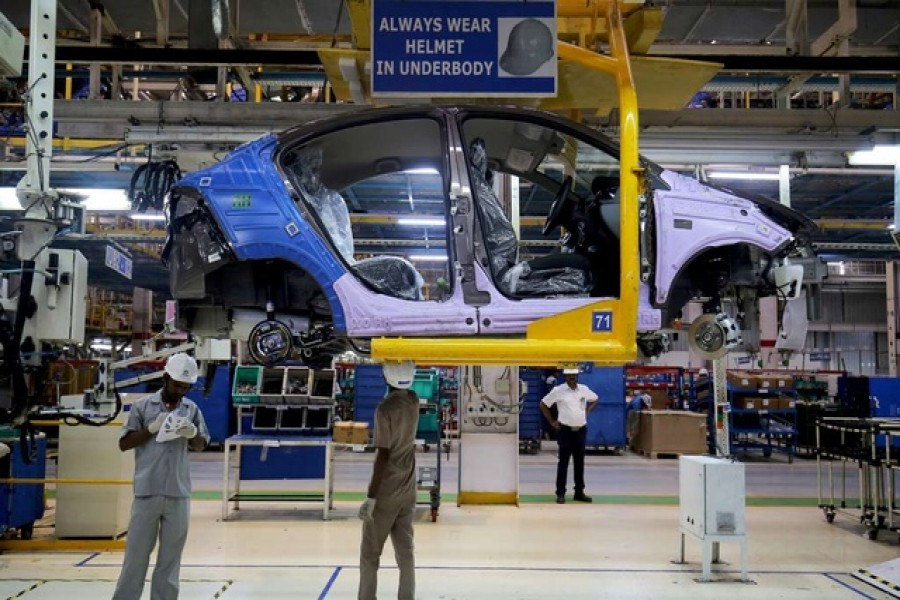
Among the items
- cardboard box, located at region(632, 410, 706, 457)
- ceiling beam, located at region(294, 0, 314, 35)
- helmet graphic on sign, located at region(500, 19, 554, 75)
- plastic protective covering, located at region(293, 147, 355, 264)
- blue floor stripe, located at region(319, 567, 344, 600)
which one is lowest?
blue floor stripe, located at region(319, 567, 344, 600)

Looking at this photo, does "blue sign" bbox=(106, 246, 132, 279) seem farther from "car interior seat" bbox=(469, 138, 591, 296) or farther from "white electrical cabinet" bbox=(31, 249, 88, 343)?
"car interior seat" bbox=(469, 138, 591, 296)

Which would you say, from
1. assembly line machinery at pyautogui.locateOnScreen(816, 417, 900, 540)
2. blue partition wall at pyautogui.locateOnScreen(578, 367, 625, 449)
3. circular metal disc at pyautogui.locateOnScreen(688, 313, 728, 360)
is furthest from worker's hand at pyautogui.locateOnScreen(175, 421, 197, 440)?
blue partition wall at pyautogui.locateOnScreen(578, 367, 625, 449)

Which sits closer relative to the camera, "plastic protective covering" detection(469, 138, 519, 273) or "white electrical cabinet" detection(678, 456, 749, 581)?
"plastic protective covering" detection(469, 138, 519, 273)

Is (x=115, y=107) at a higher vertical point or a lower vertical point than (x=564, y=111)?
higher

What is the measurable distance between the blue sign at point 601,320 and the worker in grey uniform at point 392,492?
158cm

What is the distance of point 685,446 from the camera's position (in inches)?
567

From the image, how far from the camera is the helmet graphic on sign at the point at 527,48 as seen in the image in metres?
3.94

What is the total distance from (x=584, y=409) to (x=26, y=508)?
6221 mm

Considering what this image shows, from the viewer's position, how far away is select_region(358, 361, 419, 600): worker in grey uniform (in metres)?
4.94

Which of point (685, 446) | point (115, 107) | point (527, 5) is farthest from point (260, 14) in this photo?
point (685, 446)

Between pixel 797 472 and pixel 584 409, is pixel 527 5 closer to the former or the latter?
pixel 584 409

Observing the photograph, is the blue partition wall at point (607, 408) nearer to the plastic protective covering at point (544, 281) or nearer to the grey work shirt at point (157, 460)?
the grey work shirt at point (157, 460)

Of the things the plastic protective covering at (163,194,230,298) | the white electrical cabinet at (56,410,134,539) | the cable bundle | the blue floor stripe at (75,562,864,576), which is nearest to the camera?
the plastic protective covering at (163,194,230,298)

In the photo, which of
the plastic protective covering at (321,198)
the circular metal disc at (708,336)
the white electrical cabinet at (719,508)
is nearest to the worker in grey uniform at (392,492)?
the plastic protective covering at (321,198)
